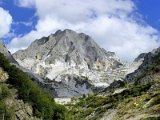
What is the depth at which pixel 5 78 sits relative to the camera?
4973 inches

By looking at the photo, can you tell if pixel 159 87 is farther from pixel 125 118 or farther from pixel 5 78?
pixel 5 78

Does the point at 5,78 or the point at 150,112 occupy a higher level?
the point at 5,78

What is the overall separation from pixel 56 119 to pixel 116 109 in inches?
1087

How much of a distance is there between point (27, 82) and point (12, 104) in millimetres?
18072

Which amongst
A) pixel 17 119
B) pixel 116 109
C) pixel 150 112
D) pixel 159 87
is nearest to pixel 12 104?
pixel 17 119

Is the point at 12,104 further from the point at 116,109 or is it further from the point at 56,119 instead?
the point at 116,109

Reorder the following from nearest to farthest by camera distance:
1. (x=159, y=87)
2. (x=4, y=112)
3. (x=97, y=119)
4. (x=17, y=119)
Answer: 1. (x=4, y=112)
2. (x=17, y=119)
3. (x=97, y=119)
4. (x=159, y=87)

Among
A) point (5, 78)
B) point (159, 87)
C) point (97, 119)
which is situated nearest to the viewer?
point (5, 78)

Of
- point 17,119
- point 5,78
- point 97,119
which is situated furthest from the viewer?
point 97,119

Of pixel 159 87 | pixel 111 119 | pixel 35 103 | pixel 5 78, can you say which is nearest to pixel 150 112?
pixel 111 119

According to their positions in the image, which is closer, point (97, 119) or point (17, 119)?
point (17, 119)

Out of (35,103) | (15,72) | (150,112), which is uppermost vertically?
(15,72)

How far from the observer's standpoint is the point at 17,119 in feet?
383

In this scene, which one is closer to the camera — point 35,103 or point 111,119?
point 35,103
